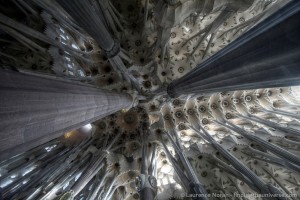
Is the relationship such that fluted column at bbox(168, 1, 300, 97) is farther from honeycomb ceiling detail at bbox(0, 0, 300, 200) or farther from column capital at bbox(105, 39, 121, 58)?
honeycomb ceiling detail at bbox(0, 0, 300, 200)

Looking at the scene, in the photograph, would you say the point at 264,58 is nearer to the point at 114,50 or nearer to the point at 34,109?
the point at 34,109

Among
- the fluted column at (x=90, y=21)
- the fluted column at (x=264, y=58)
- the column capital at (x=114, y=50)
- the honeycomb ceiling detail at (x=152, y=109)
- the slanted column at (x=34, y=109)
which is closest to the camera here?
the fluted column at (x=264, y=58)

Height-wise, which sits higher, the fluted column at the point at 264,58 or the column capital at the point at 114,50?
the column capital at the point at 114,50

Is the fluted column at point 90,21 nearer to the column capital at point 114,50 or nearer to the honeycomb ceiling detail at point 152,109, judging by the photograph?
the column capital at point 114,50

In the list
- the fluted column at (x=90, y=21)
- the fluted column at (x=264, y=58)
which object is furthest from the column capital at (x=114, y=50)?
the fluted column at (x=264, y=58)

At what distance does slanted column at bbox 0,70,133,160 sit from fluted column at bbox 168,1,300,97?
3504 millimetres

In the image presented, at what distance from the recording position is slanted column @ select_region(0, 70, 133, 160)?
3559 millimetres

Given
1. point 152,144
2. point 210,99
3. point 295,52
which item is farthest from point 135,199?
point 295,52

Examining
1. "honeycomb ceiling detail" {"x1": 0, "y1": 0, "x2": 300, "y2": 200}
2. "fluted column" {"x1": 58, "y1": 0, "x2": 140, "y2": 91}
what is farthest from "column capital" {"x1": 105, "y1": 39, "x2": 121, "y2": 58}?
"honeycomb ceiling detail" {"x1": 0, "y1": 0, "x2": 300, "y2": 200}

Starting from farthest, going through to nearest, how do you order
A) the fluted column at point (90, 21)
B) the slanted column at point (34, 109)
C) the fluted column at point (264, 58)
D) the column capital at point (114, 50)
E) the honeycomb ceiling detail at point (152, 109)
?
the honeycomb ceiling detail at point (152, 109) < the column capital at point (114, 50) < the fluted column at point (90, 21) < the slanted column at point (34, 109) < the fluted column at point (264, 58)

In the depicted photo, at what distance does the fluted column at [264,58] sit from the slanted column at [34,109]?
138 inches

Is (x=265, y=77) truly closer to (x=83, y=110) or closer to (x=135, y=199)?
(x=83, y=110)

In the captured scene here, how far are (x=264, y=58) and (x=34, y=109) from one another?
4030 mm

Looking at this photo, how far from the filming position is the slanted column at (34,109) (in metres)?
3.56
